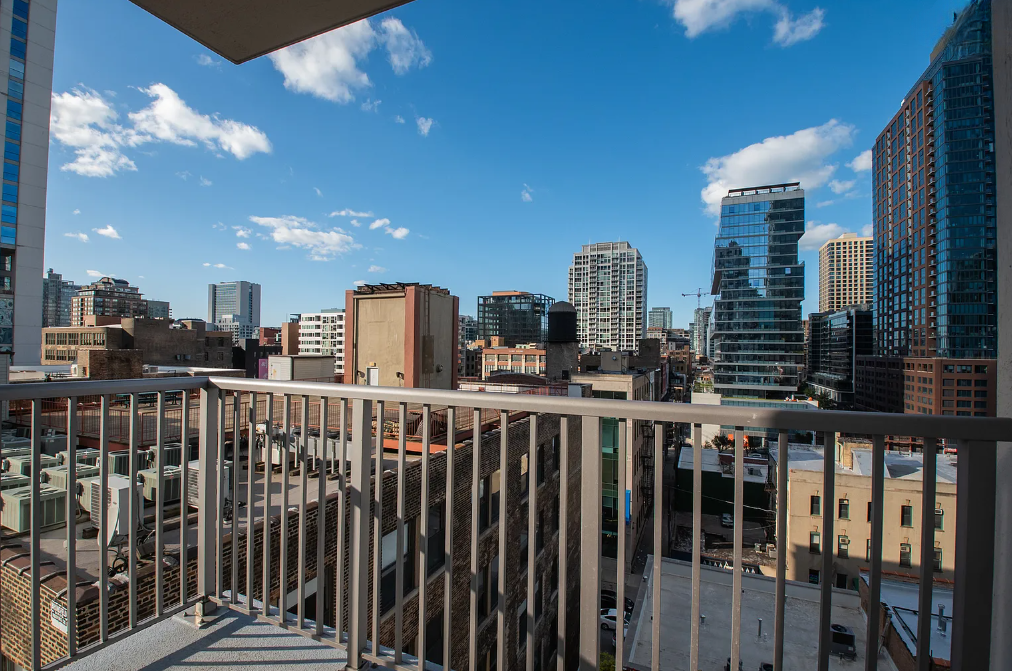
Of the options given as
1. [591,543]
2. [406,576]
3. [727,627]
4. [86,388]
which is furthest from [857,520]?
[406,576]

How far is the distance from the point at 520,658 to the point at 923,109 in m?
52.5

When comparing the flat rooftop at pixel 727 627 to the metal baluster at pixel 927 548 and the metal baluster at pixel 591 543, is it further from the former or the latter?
the metal baluster at pixel 927 548

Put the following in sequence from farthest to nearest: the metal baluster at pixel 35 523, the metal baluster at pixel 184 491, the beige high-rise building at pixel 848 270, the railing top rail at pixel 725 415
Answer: the beige high-rise building at pixel 848 270 < the metal baluster at pixel 184 491 < the metal baluster at pixel 35 523 < the railing top rail at pixel 725 415

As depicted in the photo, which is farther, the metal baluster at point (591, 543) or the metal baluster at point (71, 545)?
the metal baluster at point (71, 545)

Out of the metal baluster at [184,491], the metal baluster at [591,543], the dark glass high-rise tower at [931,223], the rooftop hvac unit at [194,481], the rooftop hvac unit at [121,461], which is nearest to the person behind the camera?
the metal baluster at [591,543]

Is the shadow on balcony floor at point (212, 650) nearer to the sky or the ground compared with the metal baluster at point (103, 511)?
nearer to the ground

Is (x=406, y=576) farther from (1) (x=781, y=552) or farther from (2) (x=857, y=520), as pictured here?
(1) (x=781, y=552)

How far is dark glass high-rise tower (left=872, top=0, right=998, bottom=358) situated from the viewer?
31.5 meters

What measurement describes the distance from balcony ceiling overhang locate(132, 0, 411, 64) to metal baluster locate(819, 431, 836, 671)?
6.44 ft

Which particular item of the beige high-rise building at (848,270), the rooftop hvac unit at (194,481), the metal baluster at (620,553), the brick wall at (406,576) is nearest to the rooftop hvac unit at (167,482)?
the rooftop hvac unit at (194,481)

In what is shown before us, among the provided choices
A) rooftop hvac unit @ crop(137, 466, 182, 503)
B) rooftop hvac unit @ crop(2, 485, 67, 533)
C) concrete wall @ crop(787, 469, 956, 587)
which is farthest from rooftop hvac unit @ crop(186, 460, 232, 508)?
concrete wall @ crop(787, 469, 956, 587)

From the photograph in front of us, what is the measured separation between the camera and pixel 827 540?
1.04 meters

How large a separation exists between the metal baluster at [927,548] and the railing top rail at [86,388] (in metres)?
2.39

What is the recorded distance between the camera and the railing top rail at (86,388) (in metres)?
1.45
